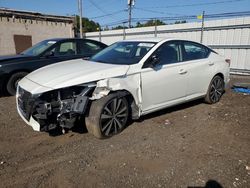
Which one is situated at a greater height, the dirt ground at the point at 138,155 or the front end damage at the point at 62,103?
the front end damage at the point at 62,103

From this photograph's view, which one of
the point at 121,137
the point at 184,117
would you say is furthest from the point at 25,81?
the point at 184,117

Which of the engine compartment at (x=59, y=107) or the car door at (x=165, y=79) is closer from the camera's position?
the engine compartment at (x=59, y=107)

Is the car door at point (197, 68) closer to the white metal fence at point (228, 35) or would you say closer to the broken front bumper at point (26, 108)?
the broken front bumper at point (26, 108)

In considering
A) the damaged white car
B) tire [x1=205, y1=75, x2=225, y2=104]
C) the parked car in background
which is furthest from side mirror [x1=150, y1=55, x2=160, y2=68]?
the parked car in background

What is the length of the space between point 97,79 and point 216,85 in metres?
3.23

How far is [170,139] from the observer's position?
3.74m

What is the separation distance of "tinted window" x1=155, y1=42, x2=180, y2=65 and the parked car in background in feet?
11.6

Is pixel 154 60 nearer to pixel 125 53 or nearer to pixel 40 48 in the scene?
pixel 125 53

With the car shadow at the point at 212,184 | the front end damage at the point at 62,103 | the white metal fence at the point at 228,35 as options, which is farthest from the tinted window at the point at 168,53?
the white metal fence at the point at 228,35

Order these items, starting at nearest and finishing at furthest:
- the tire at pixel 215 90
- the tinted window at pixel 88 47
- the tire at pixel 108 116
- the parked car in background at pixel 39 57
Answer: the tire at pixel 108 116
the tire at pixel 215 90
the parked car in background at pixel 39 57
the tinted window at pixel 88 47

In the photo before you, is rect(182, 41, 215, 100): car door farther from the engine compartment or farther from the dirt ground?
the engine compartment

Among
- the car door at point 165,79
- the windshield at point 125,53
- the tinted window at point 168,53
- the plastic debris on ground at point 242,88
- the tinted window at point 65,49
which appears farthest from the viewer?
the tinted window at point 65,49

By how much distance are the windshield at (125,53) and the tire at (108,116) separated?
74 centimetres

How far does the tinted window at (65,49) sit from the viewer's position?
690 cm
